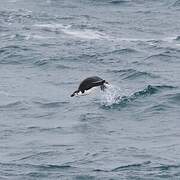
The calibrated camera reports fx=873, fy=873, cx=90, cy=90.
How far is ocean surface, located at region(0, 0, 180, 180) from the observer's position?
107 ft

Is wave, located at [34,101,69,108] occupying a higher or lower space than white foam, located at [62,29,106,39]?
lower

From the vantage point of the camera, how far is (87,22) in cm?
6131

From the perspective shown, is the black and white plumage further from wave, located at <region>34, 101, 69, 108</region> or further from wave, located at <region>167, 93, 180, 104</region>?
wave, located at <region>167, 93, 180, 104</region>

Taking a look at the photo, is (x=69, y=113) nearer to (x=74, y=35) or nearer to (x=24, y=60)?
A: (x=24, y=60)

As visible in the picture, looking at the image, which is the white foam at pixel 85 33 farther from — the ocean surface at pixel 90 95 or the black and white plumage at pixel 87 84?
the black and white plumage at pixel 87 84

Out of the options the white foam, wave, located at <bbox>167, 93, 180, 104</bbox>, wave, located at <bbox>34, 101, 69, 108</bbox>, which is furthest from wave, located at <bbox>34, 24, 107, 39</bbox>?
wave, located at <bbox>34, 101, 69, 108</bbox>

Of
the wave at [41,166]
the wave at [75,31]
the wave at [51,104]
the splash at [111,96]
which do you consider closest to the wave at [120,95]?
the splash at [111,96]

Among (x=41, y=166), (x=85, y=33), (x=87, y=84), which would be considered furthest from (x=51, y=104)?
(x=85, y=33)

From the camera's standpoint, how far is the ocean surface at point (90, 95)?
3259cm

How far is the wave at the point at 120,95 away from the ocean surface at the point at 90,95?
0.05 metres

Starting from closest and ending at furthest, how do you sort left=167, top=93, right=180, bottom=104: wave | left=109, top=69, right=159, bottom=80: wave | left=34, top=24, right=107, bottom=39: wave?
1. left=167, top=93, right=180, bottom=104: wave
2. left=109, top=69, right=159, bottom=80: wave
3. left=34, top=24, right=107, bottom=39: wave

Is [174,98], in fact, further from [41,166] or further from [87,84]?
[41,166]

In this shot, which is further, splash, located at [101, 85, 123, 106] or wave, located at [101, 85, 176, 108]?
splash, located at [101, 85, 123, 106]

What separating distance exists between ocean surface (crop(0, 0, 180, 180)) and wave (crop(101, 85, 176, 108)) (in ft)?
0.16
